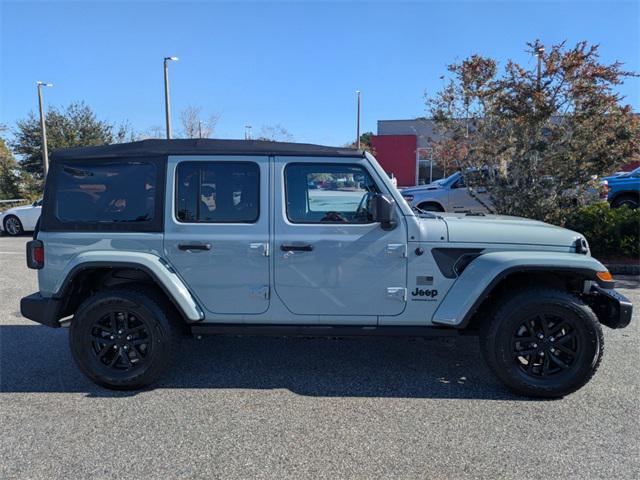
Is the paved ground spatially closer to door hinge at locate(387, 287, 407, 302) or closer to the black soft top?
door hinge at locate(387, 287, 407, 302)

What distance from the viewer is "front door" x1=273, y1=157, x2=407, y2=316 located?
3.70 m

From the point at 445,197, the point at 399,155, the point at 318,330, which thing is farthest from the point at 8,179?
the point at 318,330

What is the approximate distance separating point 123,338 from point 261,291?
1.18m

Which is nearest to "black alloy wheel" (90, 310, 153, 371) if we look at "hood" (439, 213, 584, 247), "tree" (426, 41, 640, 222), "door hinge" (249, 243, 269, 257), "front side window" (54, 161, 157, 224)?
"front side window" (54, 161, 157, 224)

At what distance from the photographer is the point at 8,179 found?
27141mm

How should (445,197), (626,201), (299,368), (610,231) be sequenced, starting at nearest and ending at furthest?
(299,368), (610,231), (445,197), (626,201)

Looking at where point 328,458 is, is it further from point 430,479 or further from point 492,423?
point 492,423

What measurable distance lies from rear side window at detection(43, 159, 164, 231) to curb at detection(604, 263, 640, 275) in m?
7.60

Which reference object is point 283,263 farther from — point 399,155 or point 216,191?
point 399,155

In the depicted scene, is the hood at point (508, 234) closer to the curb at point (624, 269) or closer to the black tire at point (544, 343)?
the black tire at point (544, 343)

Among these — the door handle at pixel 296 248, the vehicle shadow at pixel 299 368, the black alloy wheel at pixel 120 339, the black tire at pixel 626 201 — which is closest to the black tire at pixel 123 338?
the black alloy wheel at pixel 120 339

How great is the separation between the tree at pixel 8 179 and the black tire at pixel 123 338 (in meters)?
28.1

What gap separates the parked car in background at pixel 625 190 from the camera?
41.4 feet

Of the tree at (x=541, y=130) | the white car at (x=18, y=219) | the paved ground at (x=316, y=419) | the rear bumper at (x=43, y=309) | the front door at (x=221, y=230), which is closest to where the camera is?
the paved ground at (x=316, y=419)
